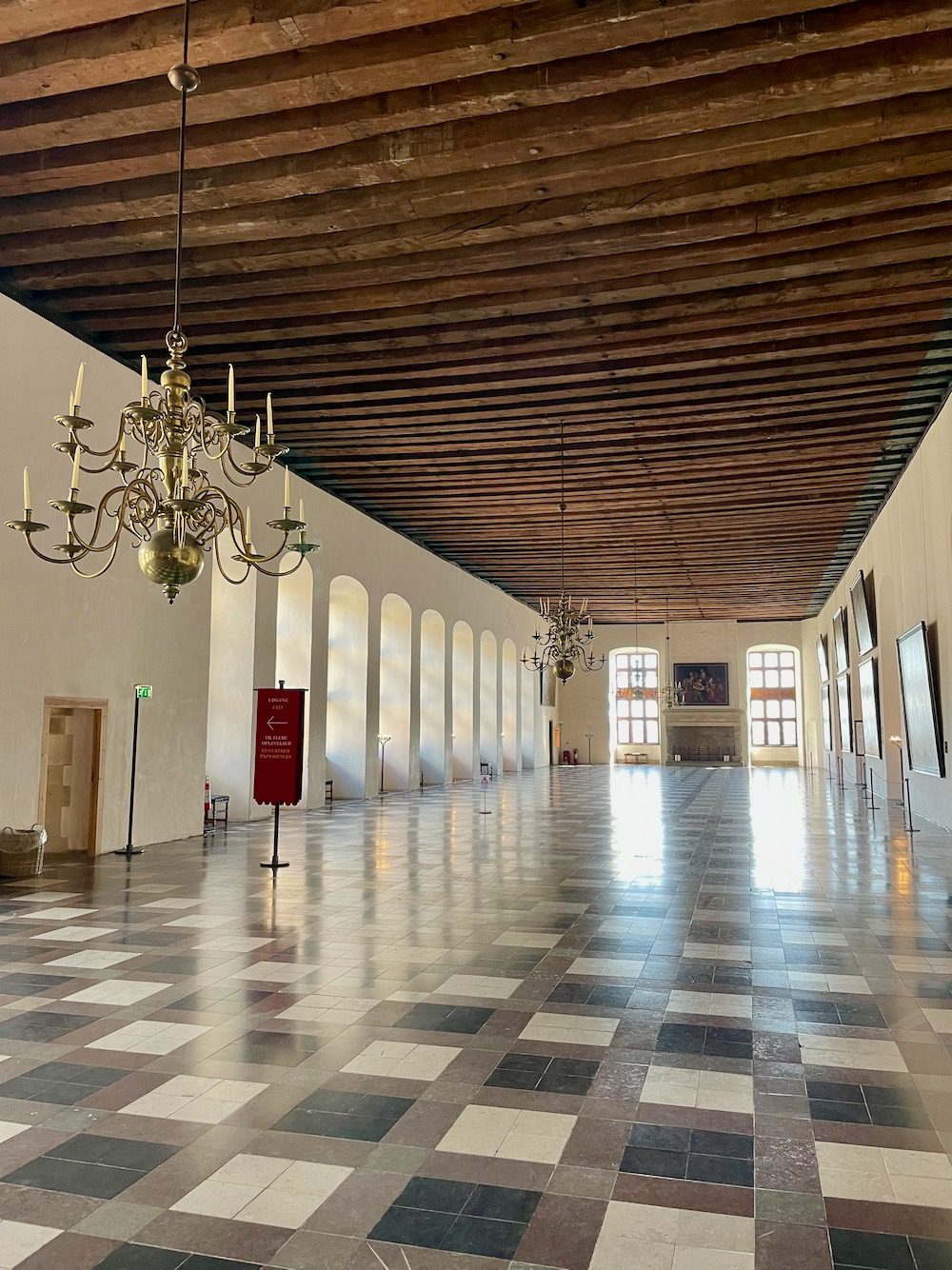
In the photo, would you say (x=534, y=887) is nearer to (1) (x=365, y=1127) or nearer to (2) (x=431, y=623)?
(1) (x=365, y=1127)

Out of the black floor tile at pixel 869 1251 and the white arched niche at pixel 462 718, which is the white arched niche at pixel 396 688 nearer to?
the white arched niche at pixel 462 718

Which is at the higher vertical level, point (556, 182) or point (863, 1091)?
point (556, 182)

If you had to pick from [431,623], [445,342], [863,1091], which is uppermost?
[445,342]

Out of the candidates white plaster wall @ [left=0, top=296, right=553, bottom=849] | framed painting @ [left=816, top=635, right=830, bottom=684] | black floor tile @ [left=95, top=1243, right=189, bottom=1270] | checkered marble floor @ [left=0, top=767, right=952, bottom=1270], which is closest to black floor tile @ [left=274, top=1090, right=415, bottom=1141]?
checkered marble floor @ [left=0, top=767, right=952, bottom=1270]

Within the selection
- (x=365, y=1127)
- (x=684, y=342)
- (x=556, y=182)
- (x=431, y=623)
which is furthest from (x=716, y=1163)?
(x=431, y=623)

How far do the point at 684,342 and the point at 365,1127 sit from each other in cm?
745

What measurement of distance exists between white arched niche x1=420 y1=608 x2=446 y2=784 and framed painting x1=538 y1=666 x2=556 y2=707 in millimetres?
8267

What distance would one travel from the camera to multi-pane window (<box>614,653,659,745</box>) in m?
32.6

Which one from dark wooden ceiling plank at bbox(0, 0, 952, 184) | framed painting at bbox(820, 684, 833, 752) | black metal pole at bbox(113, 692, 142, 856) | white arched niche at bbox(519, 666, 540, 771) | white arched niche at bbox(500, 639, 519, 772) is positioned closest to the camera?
dark wooden ceiling plank at bbox(0, 0, 952, 184)

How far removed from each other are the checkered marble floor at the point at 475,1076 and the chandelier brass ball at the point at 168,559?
6.38 ft

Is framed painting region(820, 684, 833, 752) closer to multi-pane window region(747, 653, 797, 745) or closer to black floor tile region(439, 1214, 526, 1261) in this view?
multi-pane window region(747, 653, 797, 745)

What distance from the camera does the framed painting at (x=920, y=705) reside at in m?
10.8

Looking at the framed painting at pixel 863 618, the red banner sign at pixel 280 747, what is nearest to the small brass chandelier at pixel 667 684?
the framed painting at pixel 863 618

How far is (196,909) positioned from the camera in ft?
21.1
